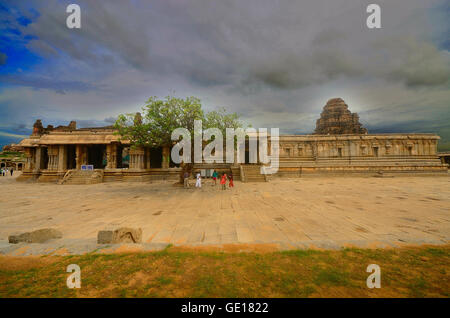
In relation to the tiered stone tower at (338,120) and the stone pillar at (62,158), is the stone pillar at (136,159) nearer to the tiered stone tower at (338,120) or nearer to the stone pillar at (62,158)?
the stone pillar at (62,158)

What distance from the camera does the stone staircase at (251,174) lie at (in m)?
20.2

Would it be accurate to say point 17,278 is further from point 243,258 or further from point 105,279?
point 243,258

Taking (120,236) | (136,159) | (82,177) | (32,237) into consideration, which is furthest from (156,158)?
(120,236)

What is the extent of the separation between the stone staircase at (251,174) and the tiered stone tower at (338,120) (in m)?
54.3

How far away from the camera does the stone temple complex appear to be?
22.3 metres

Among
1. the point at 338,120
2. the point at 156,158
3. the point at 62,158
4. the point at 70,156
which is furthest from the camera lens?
the point at 338,120

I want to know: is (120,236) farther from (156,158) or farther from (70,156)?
(70,156)

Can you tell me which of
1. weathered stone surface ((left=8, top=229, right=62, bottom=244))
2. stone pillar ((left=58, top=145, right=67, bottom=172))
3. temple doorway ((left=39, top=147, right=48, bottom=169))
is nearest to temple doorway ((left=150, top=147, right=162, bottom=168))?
stone pillar ((left=58, top=145, right=67, bottom=172))

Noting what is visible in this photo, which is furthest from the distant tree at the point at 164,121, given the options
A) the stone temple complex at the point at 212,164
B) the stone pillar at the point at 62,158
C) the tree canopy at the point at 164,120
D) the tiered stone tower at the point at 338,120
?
the tiered stone tower at the point at 338,120

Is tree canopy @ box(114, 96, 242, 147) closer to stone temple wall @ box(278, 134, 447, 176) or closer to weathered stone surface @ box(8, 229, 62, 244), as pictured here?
Answer: weathered stone surface @ box(8, 229, 62, 244)

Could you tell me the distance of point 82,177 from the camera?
20797 mm

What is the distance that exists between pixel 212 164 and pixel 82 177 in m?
15.9

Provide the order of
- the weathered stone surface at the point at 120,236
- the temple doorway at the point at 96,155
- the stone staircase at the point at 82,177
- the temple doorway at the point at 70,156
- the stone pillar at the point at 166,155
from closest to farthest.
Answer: the weathered stone surface at the point at 120,236 → the stone staircase at the point at 82,177 → the stone pillar at the point at 166,155 → the temple doorway at the point at 70,156 → the temple doorway at the point at 96,155
